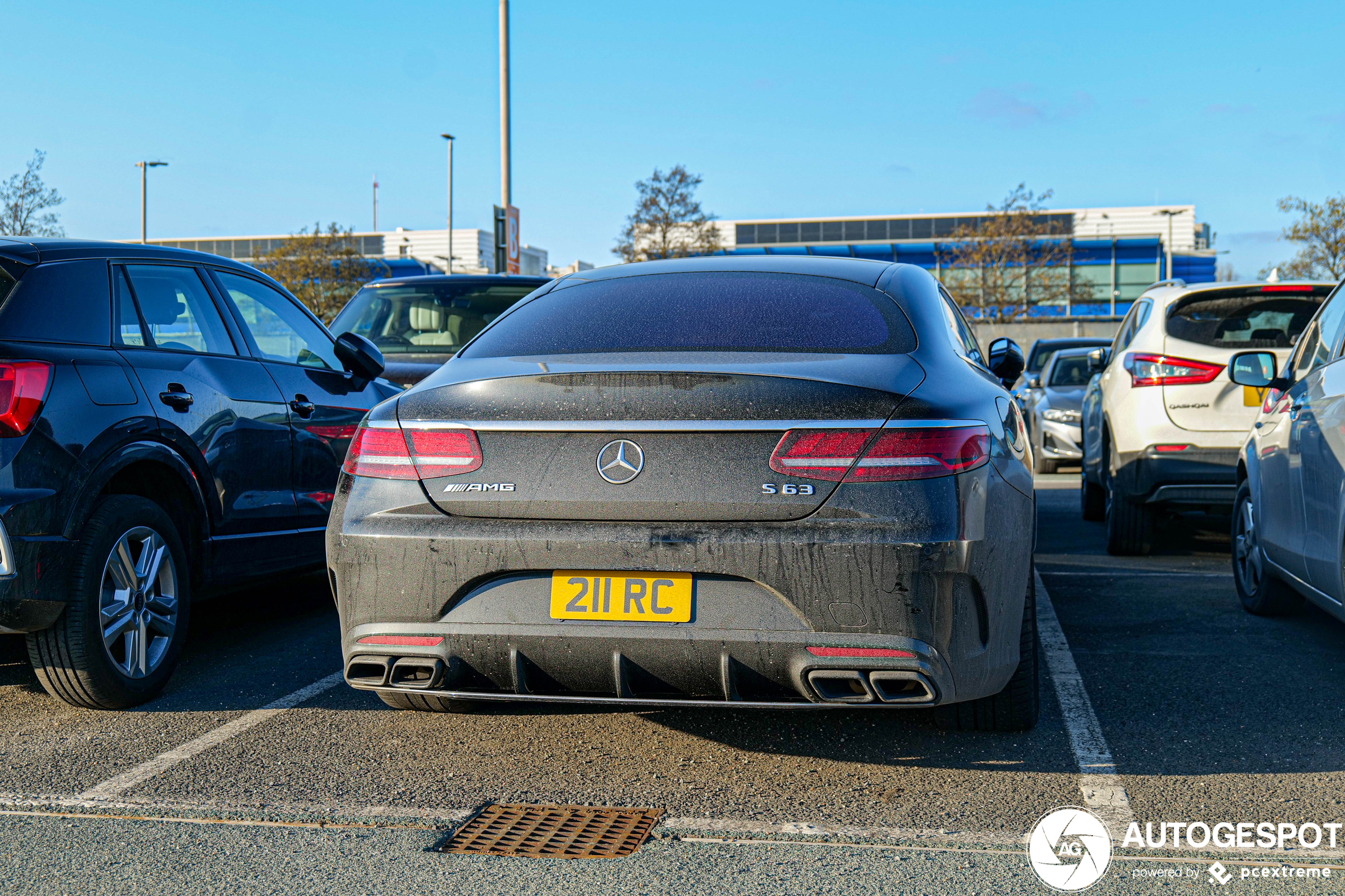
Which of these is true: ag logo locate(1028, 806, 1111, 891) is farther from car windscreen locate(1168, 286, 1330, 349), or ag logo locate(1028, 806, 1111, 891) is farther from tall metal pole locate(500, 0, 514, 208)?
tall metal pole locate(500, 0, 514, 208)

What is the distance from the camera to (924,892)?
2.79 metres

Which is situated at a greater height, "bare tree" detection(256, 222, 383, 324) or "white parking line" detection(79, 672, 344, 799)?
"bare tree" detection(256, 222, 383, 324)

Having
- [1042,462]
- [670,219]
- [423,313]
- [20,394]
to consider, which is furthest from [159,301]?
[670,219]

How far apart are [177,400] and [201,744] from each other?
1.35 meters

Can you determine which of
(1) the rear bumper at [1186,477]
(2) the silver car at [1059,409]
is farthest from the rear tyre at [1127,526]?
(2) the silver car at [1059,409]

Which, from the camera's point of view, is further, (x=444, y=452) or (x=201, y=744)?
(x=201, y=744)

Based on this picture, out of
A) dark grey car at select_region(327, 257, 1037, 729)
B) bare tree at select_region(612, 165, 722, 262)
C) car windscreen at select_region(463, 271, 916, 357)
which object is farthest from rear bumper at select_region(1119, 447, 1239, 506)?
bare tree at select_region(612, 165, 722, 262)

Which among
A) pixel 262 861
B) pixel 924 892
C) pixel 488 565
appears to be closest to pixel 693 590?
pixel 488 565

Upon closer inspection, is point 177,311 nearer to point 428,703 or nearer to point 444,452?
point 428,703

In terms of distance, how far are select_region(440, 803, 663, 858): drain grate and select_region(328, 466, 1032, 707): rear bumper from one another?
0.29 meters

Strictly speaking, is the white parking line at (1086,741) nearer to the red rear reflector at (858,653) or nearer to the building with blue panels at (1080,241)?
the red rear reflector at (858,653)

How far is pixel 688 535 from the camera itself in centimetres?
326

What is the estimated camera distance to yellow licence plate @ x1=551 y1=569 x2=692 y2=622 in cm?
327

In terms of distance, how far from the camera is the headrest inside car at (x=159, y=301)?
15.9 feet
